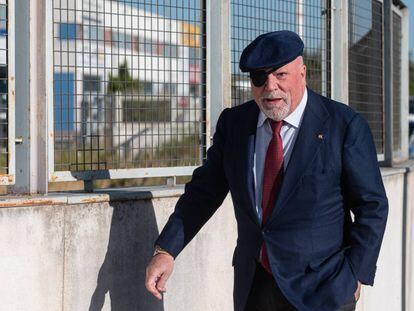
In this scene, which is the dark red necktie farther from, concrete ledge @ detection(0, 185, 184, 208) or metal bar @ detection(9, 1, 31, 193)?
metal bar @ detection(9, 1, 31, 193)

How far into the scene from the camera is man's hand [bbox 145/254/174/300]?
3822mm

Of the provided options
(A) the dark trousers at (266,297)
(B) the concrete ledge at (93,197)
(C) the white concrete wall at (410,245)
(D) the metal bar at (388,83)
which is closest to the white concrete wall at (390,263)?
(C) the white concrete wall at (410,245)

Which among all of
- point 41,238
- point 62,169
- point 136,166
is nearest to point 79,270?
point 41,238

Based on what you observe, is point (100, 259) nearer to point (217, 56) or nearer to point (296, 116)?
point (296, 116)

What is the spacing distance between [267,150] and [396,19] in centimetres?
472

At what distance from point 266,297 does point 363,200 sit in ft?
1.83

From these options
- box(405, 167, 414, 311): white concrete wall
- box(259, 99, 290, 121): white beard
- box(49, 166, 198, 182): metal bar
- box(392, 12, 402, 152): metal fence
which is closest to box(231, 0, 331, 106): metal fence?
box(49, 166, 198, 182): metal bar

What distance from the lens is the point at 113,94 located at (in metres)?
4.57

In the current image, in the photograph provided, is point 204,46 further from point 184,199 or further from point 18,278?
point 18,278

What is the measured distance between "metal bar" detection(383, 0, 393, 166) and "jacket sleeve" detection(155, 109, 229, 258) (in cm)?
364

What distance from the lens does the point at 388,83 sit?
7.43 m

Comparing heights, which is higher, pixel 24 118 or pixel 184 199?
pixel 24 118

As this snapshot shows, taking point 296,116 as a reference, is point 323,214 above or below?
below

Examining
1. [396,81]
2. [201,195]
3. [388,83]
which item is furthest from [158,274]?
[396,81]
